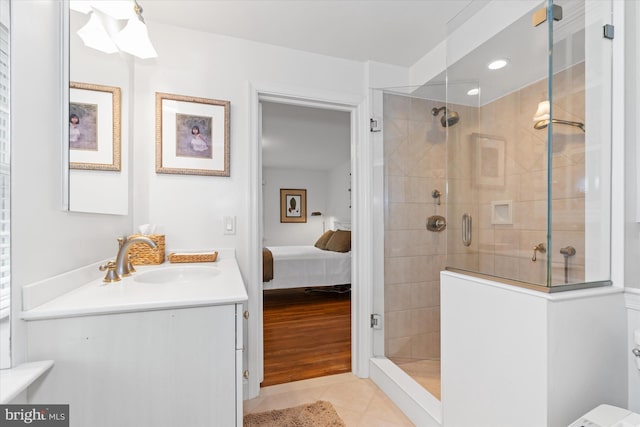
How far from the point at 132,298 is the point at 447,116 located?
210cm

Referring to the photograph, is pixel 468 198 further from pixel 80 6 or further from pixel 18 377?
pixel 80 6

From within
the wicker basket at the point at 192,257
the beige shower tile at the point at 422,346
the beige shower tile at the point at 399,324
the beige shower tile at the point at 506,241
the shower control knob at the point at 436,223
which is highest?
the shower control knob at the point at 436,223

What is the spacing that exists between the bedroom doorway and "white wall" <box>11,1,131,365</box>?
1223 millimetres

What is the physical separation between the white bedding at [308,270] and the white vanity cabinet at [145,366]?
290 cm

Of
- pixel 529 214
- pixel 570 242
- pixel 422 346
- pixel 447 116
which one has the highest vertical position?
pixel 447 116

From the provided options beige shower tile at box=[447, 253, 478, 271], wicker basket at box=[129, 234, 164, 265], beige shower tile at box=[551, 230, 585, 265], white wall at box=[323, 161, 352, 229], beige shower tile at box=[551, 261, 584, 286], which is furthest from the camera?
white wall at box=[323, 161, 352, 229]

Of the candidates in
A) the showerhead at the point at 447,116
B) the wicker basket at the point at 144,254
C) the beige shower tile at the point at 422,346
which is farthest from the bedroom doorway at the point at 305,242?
the wicker basket at the point at 144,254

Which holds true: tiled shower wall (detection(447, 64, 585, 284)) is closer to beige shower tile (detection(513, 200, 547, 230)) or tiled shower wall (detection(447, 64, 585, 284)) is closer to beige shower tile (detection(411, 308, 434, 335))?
beige shower tile (detection(513, 200, 547, 230))

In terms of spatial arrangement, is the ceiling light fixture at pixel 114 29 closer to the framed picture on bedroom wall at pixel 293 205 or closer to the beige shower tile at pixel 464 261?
the beige shower tile at pixel 464 261

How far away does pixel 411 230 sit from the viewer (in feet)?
7.62

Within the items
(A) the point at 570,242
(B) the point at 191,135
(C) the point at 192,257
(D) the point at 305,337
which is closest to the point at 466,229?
(A) the point at 570,242

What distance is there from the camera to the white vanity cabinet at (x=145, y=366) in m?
0.86

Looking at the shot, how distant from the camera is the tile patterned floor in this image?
171 centimetres

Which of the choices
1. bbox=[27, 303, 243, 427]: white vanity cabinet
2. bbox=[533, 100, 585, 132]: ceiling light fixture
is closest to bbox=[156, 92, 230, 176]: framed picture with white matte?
bbox=[27, 303, 243, 427]: white vanity cabinet
